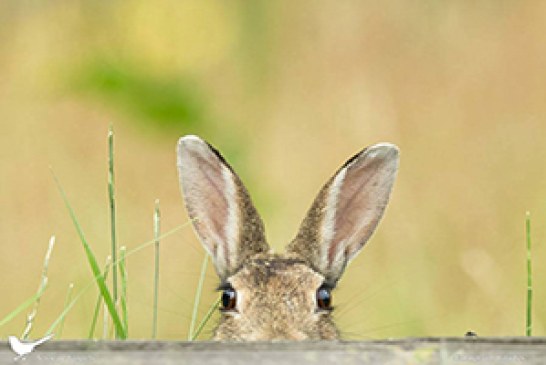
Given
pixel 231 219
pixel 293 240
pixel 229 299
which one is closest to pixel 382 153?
pixel 293 240

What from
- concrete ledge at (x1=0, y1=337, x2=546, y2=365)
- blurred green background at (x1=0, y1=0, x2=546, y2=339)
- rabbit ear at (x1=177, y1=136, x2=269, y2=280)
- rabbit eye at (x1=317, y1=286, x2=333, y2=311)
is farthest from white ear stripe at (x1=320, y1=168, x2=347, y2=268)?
concrete ledge at (x1=0, y1=337, x2=546, y2=365)

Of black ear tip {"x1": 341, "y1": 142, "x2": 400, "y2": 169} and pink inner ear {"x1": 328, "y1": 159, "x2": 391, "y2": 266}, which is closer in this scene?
black ear tip {"x1": 341, "y1": 142, "x2": 400, "y2": 169}

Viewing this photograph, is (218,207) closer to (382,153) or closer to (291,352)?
(382,153)

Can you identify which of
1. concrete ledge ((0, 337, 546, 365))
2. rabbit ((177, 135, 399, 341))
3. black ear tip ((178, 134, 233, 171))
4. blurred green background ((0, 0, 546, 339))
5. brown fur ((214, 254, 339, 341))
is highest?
blurred green background ((0, 0, 546, 339))

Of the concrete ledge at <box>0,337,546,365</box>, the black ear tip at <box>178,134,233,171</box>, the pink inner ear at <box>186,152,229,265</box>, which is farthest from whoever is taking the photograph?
the pink inner ear at <box>186,152,229,265</box>

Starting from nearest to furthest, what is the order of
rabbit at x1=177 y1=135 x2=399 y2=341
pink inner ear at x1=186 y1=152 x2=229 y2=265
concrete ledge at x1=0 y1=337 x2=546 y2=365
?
concrete ledge at x1=0 y1=337 x2=546 y2=365
rabbit at x1=177 y1=135 x2=399 y2=341
pink inner ear at x1=186 y1=152 x2=229 y2=265

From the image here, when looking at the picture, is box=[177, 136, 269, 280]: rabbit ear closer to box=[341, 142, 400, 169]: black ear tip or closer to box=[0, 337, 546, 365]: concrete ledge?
box=[341, 142, 400, 169]: black ear tip
